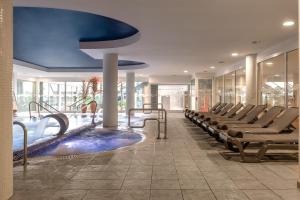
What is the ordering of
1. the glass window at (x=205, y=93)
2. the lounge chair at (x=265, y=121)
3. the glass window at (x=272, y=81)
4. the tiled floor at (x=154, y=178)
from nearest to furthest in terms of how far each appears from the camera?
the tiled floor at (x=154, y=178), the lounge chair at (x=265, y=121), the glass window at (x=272, y=81), the glass window at (x=205, y=93)

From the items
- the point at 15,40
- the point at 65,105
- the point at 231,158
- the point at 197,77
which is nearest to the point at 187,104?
the point at 197,77

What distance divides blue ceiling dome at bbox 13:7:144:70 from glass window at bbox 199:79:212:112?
10.6 m

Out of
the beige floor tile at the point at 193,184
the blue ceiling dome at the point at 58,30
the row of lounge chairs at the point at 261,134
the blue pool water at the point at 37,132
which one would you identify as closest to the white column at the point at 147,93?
the blue ceiling dome at the point at 58,30

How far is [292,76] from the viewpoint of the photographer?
902cm

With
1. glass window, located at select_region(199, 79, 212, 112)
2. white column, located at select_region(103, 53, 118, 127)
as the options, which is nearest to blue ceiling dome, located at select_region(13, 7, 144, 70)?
white column, located at select_region(103, 53, 118, 127)

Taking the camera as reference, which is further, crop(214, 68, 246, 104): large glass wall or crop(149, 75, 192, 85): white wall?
crop(149, 75, 192, 85): white wall

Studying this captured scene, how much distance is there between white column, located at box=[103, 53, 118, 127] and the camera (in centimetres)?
1140

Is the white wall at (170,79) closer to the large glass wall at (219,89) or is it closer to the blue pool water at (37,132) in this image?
the large glass wall at (219,89)

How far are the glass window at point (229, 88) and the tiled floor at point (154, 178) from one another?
10773mm

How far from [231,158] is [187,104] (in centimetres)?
1820

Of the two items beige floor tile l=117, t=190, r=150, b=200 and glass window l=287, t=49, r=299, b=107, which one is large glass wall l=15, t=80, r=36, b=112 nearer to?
glass window l=287, t=49, r=299, b=107

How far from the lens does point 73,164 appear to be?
16.5 feet

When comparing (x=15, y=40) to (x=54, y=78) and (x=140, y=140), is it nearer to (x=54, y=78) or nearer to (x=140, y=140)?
(x=140, y=140)

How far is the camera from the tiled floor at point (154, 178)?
3490mm
